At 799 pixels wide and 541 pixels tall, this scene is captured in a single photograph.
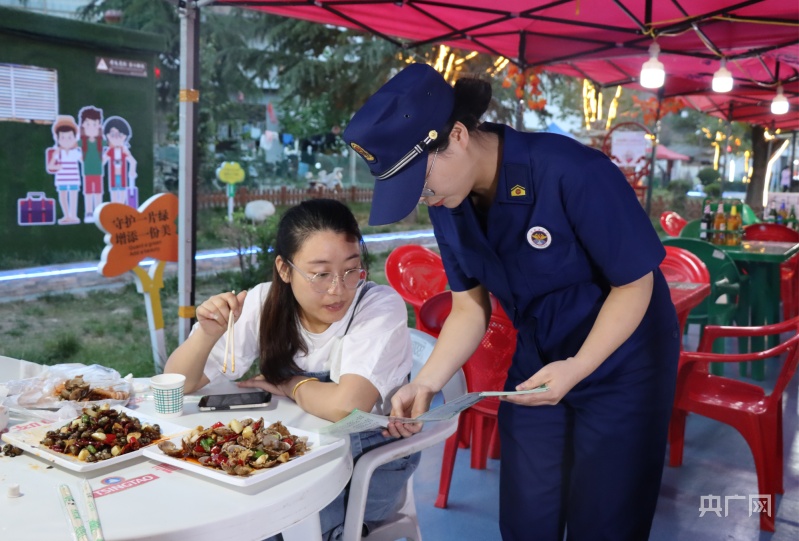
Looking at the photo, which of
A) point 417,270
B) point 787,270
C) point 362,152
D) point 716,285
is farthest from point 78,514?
point 787,270

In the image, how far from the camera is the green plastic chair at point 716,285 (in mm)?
4480

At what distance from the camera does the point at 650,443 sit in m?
1.56

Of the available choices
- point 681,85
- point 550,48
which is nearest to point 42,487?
point 550,48

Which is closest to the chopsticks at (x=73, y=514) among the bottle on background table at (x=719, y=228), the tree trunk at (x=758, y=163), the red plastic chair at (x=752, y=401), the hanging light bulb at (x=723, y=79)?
the red plastic chair at (x=752, y=401)

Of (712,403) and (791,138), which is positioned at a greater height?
(791,138)

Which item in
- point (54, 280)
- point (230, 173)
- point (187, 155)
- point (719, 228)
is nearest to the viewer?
point (187, 155)

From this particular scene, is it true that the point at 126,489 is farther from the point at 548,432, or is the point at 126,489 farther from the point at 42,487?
the point at 548,432

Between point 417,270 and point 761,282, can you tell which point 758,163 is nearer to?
point 761,282

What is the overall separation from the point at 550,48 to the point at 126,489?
4.94 m

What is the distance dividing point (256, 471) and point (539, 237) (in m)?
0.73

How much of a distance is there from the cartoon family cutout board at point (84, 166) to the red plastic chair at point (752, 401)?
3.00 metres

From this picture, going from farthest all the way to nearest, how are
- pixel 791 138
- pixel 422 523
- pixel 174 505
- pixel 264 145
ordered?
1. pixel 791 138
2. pixel 264 145
3. pixel 422 523
4. pixel 174 505

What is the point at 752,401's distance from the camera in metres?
2.73

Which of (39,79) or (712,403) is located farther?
(39,79)
